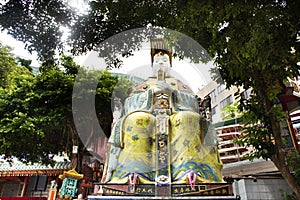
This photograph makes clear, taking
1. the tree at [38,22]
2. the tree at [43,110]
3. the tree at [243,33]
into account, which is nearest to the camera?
the tree at [243,33]

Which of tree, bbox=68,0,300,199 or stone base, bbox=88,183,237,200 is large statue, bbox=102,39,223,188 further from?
tree, bbox=68,0,300,199

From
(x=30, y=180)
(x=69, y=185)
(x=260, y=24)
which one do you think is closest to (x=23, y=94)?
(x=69, y=185)

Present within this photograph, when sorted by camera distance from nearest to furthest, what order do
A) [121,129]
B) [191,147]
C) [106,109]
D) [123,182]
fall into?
[123,182] < [191,147] < [121,129] < [106,109]

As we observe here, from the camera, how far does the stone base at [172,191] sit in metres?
4.62

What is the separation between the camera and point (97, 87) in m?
9.35

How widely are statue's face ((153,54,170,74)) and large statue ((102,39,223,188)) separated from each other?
92cm

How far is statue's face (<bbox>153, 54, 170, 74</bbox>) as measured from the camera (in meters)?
7.33

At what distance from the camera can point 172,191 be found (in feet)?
15.6

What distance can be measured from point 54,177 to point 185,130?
28.3 feet

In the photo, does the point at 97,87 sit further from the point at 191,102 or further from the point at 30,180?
the point at 30,180

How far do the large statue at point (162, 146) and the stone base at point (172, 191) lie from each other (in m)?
0.12

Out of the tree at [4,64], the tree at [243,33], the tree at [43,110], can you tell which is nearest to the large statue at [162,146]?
the tree at [243,33]

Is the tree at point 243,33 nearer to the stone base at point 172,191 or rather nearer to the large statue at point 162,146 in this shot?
the stone base at point 172,191

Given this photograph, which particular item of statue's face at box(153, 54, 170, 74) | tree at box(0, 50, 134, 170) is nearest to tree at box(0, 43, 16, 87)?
tree at box(0, 50, 134, 170)
